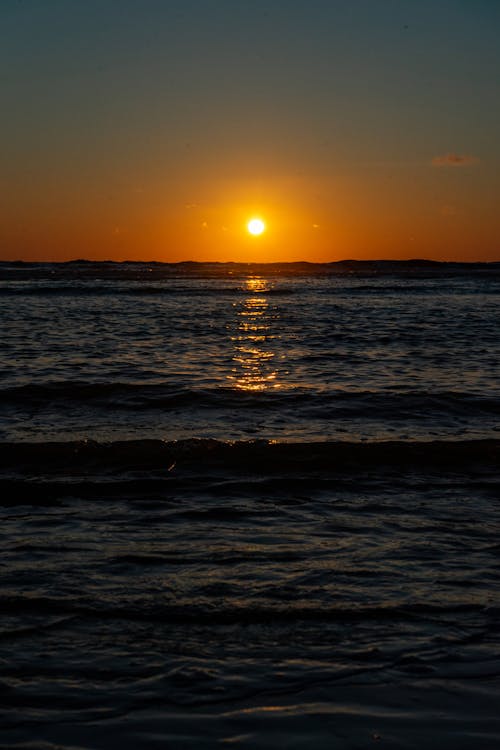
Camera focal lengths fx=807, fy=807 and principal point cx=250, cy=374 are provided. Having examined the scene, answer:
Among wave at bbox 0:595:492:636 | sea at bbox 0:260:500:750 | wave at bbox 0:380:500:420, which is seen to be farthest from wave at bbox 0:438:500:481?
wave at bbox 0:595:492:636

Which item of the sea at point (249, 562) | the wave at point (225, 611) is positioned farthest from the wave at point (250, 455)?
the wave at point (225, 611)

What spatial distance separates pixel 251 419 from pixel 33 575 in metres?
6.42

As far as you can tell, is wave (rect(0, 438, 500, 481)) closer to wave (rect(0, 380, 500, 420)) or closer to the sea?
the sea

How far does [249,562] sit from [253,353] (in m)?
14.2

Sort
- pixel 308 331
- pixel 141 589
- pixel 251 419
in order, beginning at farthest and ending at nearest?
1. pixel 308 331
2. pixel 251 419
3. pixel 141 589

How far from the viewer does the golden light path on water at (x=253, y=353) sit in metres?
14.9

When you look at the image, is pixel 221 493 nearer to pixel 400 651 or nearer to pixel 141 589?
pixel 141 589

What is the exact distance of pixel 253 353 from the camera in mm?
20031

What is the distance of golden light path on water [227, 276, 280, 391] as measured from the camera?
14.9 m

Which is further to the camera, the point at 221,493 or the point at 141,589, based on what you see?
the point at 221,493

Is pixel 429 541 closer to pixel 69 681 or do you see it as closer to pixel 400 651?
pixel 400 651

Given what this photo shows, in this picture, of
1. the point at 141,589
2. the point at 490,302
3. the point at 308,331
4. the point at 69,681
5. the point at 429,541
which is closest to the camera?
the point at 69,681

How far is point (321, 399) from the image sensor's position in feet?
43.3

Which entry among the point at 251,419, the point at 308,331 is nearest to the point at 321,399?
the point at 251,419
